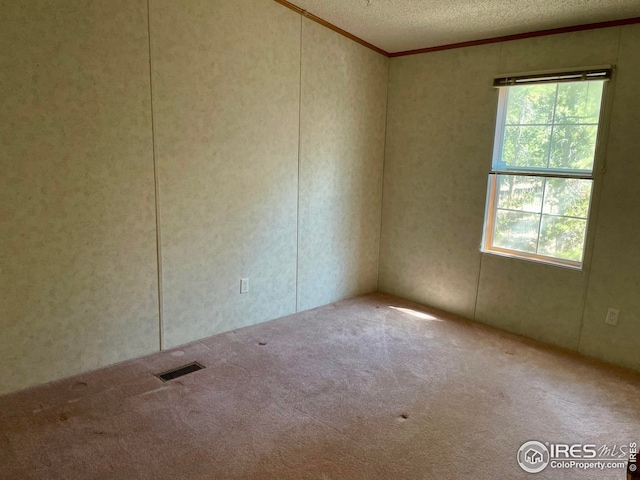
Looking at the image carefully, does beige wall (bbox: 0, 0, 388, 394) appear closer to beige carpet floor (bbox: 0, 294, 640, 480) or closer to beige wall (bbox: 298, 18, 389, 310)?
beige wall (bbox: 298, 18, 389, 310)

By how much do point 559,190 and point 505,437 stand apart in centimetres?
200

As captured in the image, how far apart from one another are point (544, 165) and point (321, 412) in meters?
2.54

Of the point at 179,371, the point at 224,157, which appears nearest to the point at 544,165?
→ the point at 224,157

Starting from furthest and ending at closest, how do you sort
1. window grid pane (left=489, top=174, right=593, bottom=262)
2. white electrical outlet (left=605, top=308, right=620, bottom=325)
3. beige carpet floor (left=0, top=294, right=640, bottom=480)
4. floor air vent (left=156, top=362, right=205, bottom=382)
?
1. window grid pane (left=489, top=174, right=593, bottom=262)
2. white electrical outlet (left=605, top=308, right=620, bottom=325)
3. floor air vent (left=156, top=362, right=205, bottom=382)
4. beige carpet floor (left=0, top=294, right=640, bottom=480)

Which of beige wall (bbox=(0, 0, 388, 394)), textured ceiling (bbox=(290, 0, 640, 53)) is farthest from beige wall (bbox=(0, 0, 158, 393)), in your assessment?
textured ceiling (bbox=(290, 0, 640, 53))

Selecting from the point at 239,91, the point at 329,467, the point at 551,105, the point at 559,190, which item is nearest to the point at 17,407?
the point at 329,467

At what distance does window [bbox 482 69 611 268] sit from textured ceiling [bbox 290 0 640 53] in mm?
375

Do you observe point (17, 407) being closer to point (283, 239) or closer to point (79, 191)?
point (79, 191)

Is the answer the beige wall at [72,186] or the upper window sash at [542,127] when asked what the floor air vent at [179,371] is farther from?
the upper window sash at [542,127]

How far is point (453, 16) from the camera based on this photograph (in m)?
3.24

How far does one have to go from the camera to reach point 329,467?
1987mm

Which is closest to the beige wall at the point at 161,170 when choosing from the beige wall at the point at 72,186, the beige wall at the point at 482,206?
the beige wall at the point at 72,186

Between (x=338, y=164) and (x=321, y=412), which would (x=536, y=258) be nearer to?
(x=338, y=164)

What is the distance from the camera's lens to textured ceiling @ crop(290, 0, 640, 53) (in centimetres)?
290
